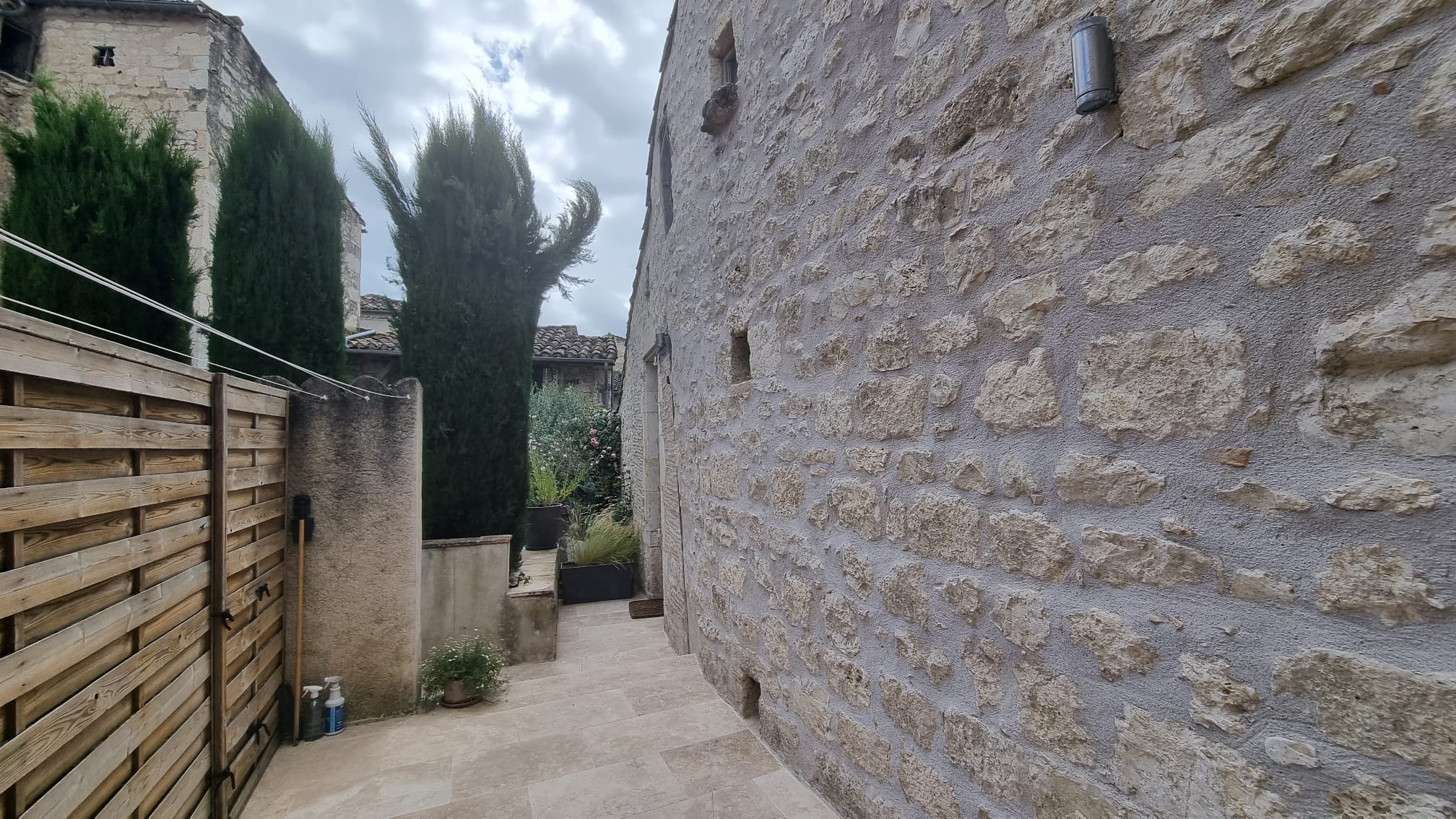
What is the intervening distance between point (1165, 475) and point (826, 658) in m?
1.55

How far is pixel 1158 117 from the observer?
1.33 m

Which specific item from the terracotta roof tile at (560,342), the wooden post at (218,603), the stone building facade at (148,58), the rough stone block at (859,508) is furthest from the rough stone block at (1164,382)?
the terracotta roof tile at (560,342)

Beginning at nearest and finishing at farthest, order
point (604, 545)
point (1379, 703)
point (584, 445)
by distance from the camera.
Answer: point (1379, 703) < point (604, 545) < point (584, 445)

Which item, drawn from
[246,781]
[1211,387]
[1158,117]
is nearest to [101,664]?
[246,781]

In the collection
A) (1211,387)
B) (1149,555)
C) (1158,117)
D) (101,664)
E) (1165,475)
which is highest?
(1158,117)

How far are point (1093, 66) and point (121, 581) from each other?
275cm

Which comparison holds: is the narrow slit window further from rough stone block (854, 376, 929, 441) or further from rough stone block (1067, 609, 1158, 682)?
rough stone block (1067, 609, 1158, 682)

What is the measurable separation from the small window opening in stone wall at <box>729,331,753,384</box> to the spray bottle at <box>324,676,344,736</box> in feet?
8.53

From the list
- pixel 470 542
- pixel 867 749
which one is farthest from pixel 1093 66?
pixel 470 542

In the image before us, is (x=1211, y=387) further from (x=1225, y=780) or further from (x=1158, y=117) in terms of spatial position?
(x=1225, y=780)

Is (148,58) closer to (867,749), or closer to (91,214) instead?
(91,214)

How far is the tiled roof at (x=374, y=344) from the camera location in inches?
407

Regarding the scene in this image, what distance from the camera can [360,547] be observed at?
3562mm

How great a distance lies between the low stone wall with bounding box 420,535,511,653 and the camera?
14.6ft
